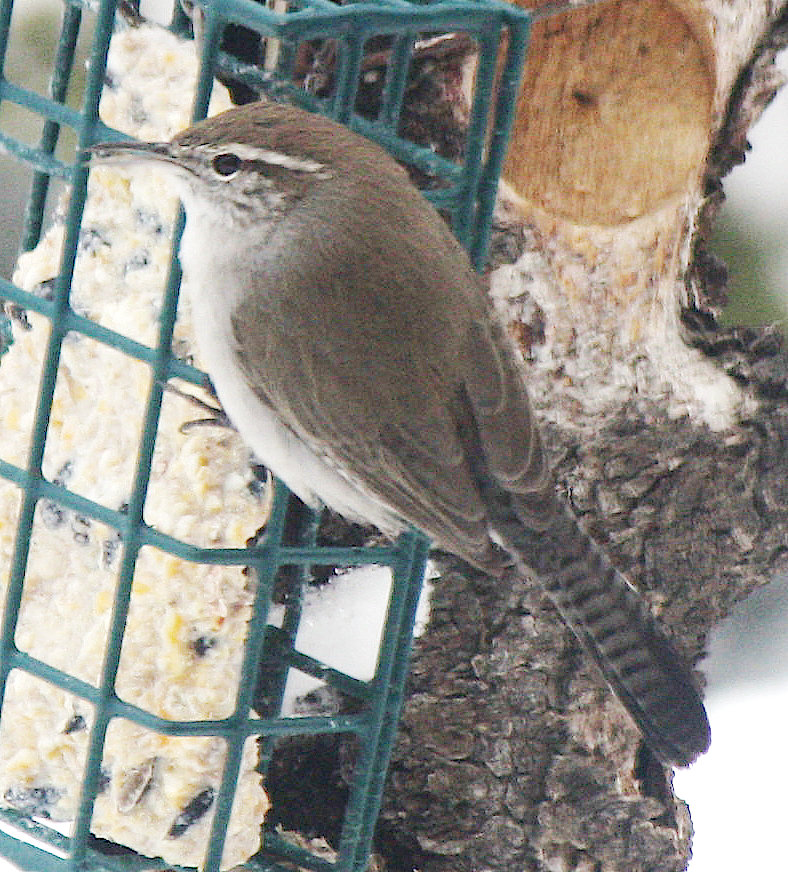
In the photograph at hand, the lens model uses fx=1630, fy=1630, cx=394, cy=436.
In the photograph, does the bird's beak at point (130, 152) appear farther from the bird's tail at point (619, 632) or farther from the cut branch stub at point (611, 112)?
the bird's tail at point (619, 632)

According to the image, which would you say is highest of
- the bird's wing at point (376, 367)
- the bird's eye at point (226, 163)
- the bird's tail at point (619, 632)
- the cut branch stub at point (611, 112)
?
the cut branch stub at point (611, 112)

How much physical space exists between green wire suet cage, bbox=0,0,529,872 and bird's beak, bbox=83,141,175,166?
3.9 inches

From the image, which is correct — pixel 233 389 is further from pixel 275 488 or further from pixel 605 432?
Result: pixel 605 432

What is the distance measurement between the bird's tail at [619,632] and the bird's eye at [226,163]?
87 centimetres

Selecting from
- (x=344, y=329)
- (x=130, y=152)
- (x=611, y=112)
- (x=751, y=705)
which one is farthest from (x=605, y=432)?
(x=130, y=152)

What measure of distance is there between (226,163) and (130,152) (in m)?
0.17

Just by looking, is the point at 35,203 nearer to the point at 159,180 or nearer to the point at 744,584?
the point at 159,180

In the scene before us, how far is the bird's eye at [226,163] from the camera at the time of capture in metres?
2.69

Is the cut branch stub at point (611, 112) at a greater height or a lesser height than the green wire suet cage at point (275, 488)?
greater

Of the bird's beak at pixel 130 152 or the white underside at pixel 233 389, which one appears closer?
the bird's beak at pixel 130 152

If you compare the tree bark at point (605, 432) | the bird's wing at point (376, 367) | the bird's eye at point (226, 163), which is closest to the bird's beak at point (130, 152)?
the bird's eye at point (226, 163)

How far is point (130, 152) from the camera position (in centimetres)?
262

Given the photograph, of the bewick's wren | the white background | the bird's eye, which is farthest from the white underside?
the white background

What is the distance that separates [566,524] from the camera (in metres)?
3.11
